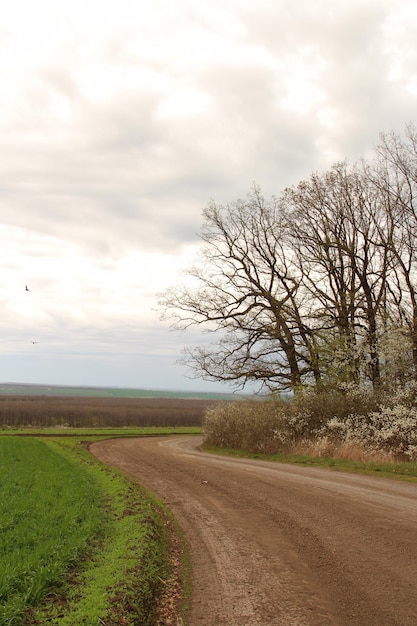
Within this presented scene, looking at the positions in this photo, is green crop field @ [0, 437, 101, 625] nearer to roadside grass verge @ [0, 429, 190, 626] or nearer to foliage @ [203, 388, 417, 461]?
roadside grass verge @ [0, 429, 190, 626]

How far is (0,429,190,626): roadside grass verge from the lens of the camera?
554cm

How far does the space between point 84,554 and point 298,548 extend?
11.3 feet

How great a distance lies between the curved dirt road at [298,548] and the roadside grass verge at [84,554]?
0.61 metres

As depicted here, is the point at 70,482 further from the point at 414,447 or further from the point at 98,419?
the point at 98,419

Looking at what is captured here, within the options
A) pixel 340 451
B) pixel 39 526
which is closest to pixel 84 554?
pixel 39 526

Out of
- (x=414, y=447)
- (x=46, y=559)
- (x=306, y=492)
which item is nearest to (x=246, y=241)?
(x=414, y=447)

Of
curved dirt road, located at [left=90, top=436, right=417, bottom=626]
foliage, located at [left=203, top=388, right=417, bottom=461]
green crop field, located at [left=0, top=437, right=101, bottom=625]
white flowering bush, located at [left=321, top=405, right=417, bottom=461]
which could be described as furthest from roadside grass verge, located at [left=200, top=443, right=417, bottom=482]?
green crop field, located at [left=0, top=437, right=101, bottom=625]

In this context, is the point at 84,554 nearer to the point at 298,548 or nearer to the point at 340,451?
the point at 298,548

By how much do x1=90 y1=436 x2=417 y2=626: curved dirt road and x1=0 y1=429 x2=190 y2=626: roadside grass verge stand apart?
607mm

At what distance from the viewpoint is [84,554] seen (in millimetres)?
7477

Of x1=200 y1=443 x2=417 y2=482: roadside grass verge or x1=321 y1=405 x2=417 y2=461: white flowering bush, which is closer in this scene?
x1=200 y1=443 x2=417 y2=482: roadside grass verge

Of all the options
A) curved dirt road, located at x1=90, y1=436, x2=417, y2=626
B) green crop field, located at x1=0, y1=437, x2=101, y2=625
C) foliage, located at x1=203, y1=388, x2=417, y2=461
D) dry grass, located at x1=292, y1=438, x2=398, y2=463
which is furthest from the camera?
foliage, located at x1=203, y1=388, x2=417, y2=461

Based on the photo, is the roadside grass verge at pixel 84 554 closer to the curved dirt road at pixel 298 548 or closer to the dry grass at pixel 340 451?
the curved dirt road at pixel 298 548

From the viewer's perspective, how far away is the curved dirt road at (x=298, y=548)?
5758 millimetres
